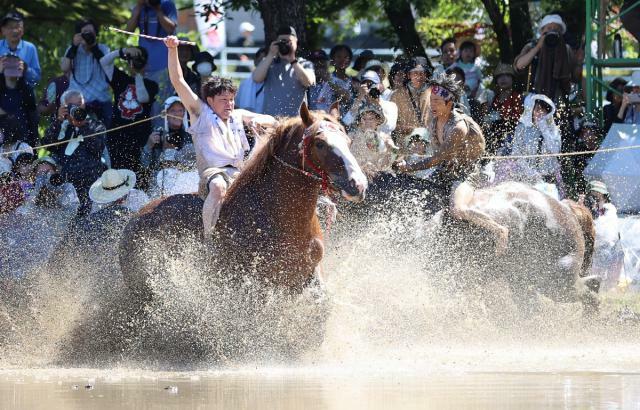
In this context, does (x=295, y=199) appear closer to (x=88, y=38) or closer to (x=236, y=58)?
(x=88, y=38)

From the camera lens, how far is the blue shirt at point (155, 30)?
15.9 m

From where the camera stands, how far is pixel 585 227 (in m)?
12.7

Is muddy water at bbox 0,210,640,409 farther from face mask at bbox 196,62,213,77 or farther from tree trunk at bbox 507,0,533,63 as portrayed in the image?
tree trunk at bbox 507,0,533,63

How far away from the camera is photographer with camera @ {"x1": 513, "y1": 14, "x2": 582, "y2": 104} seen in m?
15.3

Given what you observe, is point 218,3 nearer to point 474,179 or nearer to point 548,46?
point 548,46

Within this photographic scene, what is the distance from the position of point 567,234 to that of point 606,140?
311 cm

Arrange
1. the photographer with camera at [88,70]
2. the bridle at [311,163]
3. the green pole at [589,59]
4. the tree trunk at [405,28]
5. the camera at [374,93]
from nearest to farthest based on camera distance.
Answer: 1. the bridle at [311,163]
2. the camera at [374,93]
3. the green pole at [589,59]
4. the photographer with camera at [88,70]
5. the tree trunk at [405,28]

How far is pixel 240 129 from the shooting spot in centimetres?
1066

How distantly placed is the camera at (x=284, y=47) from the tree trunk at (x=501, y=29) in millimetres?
4073

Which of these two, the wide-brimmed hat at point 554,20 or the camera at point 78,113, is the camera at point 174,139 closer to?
the camera at point 78,113

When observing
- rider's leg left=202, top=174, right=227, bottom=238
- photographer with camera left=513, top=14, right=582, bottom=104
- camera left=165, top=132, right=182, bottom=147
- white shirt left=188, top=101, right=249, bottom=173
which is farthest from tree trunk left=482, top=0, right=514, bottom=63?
rider's leg left=202, top=174, right=227, bottom=238

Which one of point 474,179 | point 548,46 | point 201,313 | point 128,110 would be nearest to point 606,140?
point 548,46

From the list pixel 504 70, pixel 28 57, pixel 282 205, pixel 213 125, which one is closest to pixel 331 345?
pixel 282 205

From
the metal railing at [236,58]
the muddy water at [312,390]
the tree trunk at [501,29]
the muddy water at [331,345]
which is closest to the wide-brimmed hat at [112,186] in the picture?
the muddy water at [331,345]
